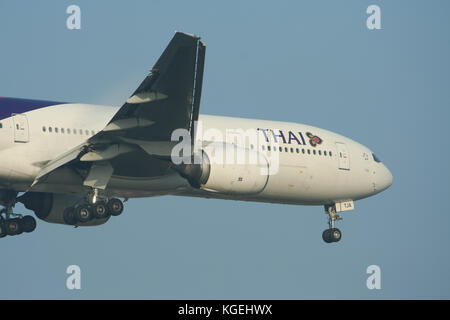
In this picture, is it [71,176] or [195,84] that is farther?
[71,176]

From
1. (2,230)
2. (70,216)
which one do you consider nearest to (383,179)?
(70,216)

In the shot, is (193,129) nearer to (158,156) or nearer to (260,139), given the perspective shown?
(158,156)

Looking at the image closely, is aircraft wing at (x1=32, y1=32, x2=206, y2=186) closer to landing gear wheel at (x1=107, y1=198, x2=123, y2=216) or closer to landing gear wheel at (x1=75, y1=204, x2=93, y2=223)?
landing gear wheel at (x1=107, y1=198, x2=123, y2=216)

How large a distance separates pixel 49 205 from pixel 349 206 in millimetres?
10066

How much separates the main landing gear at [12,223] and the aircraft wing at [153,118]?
423 centimetres

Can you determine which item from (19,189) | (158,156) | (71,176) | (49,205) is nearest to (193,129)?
(158,156)

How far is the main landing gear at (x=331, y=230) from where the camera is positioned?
31750 millimetres

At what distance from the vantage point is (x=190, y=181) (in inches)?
1030

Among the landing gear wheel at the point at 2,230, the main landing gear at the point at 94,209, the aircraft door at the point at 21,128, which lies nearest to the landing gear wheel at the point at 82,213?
the main landing gear at the point at 94,209

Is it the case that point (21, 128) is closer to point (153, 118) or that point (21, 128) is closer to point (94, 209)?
point (94, 209)

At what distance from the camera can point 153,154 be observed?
25.1 m

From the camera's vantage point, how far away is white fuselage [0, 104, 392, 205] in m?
25.4

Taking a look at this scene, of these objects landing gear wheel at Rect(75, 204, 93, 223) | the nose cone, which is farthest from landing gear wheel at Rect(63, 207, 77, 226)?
the nose cone

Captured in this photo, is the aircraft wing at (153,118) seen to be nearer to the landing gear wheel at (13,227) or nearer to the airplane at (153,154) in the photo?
the airplane at (153,154)
